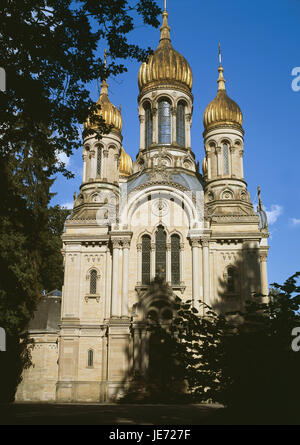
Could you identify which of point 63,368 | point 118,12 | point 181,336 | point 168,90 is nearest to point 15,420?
point 181,336

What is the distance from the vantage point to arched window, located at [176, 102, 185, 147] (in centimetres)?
3538

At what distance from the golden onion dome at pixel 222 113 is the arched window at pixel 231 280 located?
10.5m

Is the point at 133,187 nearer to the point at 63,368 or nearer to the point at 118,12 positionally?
the point at 63,368

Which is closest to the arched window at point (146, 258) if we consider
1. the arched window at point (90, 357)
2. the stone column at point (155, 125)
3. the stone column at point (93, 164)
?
the arched window at point (90, 357)

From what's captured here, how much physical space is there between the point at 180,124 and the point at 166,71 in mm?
3767

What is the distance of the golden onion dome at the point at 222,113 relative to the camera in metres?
33.6

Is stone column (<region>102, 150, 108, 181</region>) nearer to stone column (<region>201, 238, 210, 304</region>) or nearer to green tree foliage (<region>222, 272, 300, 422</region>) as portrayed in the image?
stone column (<region>201, 238, 210, 304</region>)

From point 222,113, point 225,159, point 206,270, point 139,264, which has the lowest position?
point 206,270

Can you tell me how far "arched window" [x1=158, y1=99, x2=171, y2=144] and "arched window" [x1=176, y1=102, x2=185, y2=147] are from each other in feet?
2.10

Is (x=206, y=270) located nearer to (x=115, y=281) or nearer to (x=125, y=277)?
(x=125, y=277)

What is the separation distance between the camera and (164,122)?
35.4 m

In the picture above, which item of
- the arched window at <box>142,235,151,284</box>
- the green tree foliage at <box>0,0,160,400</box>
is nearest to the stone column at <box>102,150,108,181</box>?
the arched window at <box>142,235,151,284</box>

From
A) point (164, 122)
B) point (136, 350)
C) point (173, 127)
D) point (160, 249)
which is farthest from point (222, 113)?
point (136, 350)

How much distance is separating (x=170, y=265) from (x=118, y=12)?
1810 centimetres
